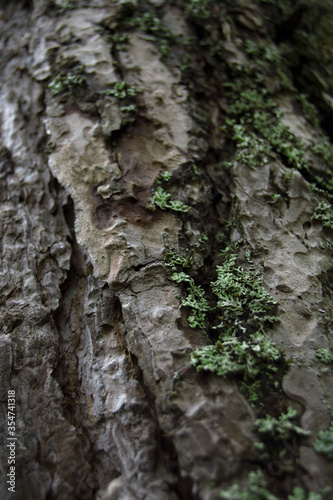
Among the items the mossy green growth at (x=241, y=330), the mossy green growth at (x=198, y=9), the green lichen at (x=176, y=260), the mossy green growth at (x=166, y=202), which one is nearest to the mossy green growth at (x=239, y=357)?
the mossy green growth at (x=241, y=330)

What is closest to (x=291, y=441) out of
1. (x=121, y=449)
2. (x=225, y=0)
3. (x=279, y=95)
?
(x=121, y=449)

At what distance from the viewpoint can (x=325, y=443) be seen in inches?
59.4

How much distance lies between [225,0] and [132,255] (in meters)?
2.47

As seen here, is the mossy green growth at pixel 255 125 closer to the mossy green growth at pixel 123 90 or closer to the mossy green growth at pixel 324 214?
the mossy green growth at pixel 324 214

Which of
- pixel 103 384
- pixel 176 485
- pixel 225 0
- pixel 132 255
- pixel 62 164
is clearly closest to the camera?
pixel 176 485

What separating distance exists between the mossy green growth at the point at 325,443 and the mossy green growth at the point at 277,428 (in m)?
A: 0.05

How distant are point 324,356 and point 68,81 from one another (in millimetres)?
2437

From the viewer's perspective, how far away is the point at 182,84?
2719mm

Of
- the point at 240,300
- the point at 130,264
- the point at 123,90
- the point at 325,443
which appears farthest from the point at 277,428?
the point at 123,90

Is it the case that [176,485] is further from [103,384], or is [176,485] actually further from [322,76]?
[322,76]

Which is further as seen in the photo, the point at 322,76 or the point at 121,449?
the point at 322,76

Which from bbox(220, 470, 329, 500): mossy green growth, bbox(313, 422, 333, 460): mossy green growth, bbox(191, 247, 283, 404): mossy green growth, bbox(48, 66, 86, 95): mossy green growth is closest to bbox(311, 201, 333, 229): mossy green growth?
bbox(191, 247, 283, 404): mossy green growth

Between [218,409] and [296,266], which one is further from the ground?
[296,266]

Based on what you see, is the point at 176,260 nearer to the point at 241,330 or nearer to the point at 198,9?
the point at 241,330
